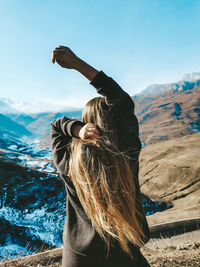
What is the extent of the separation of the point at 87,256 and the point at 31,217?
521cm

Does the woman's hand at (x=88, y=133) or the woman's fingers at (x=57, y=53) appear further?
the woman's fingers at (x=57, y=53)

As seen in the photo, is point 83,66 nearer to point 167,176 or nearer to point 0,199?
point 0,199

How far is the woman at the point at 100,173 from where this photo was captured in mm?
1028

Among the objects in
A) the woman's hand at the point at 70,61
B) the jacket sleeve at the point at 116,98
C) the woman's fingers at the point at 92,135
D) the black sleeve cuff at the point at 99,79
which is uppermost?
the woman's hand at the point at 70,61

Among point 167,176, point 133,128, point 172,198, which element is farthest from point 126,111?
point 167,176

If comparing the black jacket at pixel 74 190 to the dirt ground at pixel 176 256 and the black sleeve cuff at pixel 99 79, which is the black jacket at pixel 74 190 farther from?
the dirt ground at pixel 176 256

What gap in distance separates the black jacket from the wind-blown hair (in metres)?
0.05

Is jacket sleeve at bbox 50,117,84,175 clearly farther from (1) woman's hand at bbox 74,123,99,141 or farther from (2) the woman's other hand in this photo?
(2) the woman's other hand

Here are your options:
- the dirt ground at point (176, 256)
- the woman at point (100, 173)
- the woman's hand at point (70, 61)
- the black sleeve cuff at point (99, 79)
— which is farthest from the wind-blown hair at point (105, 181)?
the dirt ground at point (176, 256)

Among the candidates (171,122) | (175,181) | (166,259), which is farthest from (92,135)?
(171,122)

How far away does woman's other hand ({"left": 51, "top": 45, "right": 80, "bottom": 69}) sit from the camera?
1.13 meters

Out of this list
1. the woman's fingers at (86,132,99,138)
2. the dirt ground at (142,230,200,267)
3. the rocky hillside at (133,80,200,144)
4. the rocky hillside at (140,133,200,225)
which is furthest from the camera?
the rocky hillside at (133,80,200,144)

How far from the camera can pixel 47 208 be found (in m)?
5.77

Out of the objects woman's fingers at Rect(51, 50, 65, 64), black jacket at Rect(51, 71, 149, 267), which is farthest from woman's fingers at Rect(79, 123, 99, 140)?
woman's fingers at Rect(51, 50, 65, 64)
